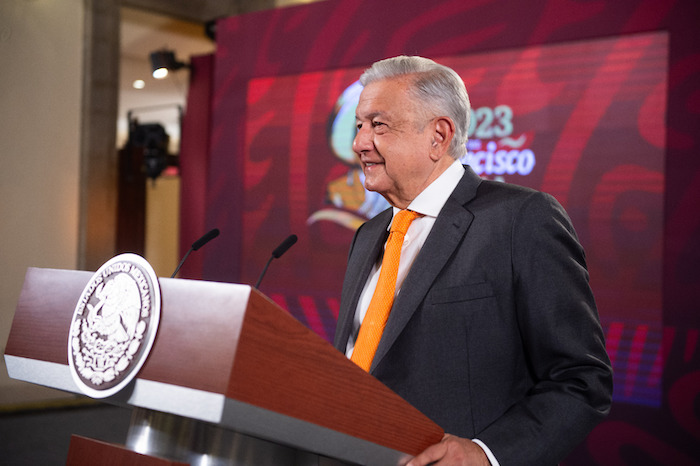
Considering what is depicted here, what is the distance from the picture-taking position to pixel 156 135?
8109mm

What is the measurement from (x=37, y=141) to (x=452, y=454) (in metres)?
6.60

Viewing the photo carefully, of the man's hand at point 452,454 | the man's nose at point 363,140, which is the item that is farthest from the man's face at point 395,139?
the man's hand at point 452,454

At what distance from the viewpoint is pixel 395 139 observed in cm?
157

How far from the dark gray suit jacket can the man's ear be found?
226 millimetres

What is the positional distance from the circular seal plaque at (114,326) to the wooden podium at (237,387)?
0.06ft

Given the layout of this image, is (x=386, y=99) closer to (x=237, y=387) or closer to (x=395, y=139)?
(x=395, y=139)

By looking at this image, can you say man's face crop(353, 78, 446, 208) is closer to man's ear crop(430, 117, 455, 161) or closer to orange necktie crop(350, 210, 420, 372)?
man's ear crop(430, 117, 455, 161)

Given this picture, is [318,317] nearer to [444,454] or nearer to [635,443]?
[635,443]

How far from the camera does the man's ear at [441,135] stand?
5.20 ft

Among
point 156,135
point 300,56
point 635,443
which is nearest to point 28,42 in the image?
point 156,135

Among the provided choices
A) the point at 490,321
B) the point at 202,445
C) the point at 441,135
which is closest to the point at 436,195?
the point at 441,135

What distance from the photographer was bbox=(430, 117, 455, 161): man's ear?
1.58 m

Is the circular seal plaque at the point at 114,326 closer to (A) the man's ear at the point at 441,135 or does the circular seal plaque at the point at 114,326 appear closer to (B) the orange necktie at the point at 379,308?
(B) the orange necktie at the point at 379,308

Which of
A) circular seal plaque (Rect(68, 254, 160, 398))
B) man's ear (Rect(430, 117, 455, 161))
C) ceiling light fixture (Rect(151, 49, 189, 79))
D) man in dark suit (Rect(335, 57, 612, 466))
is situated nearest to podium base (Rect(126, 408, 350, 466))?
circular seal plaque (Rect(68, 254, 160, 398))
